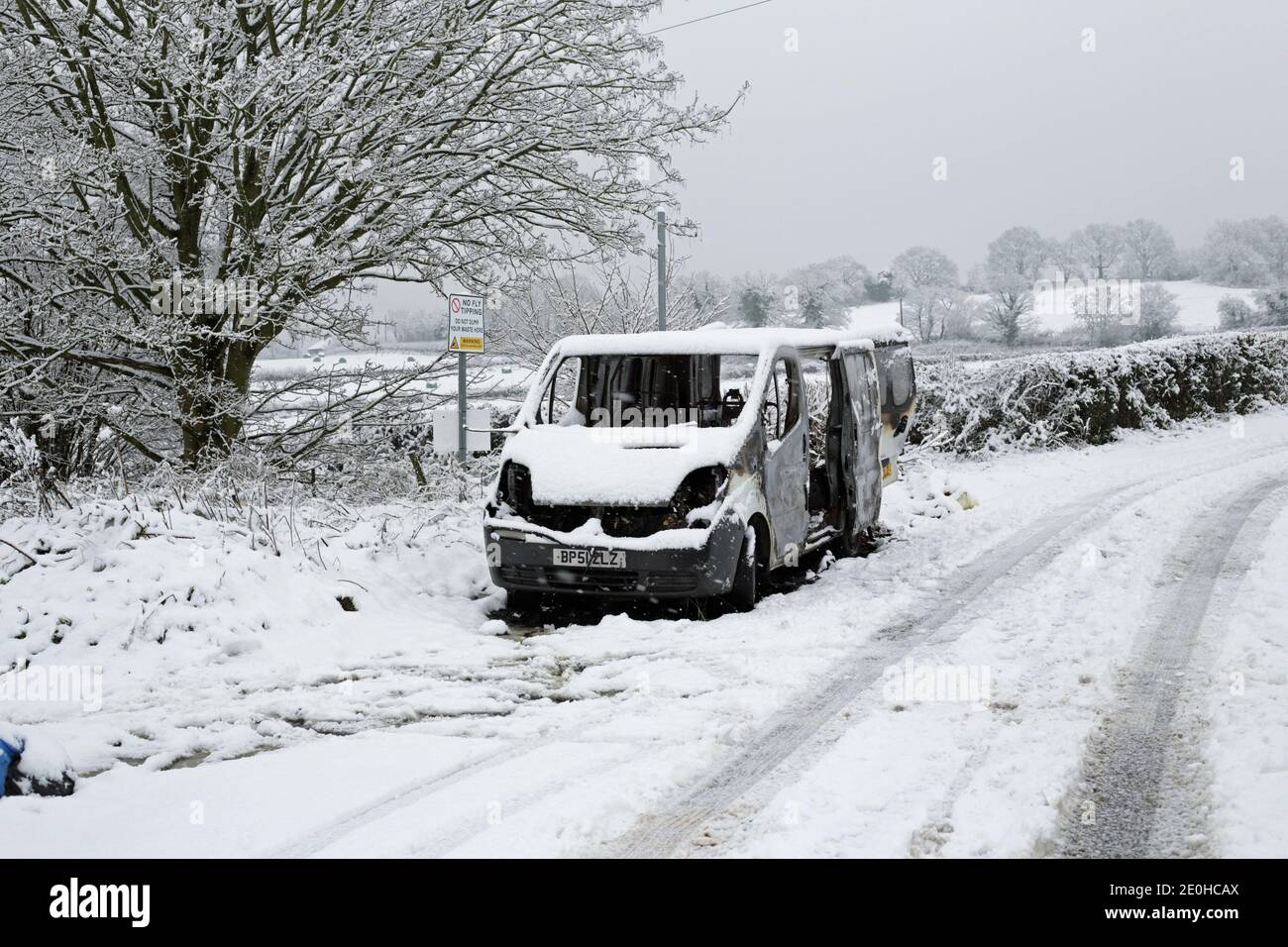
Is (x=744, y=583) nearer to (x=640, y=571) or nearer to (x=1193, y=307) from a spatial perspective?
(x=640, y=571)

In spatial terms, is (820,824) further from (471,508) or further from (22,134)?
(22,134)

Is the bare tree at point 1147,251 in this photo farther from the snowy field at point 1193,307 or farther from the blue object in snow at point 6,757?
the blue object in snow at point 6,757

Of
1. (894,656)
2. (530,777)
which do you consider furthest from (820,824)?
(894,656)

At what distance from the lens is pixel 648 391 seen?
9.37m

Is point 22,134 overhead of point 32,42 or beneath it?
beneath

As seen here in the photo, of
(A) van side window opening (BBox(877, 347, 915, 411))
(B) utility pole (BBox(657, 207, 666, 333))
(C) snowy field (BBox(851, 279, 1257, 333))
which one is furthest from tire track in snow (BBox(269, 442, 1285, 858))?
(C) snowy field (BBox(851, 279, 1257, 333))

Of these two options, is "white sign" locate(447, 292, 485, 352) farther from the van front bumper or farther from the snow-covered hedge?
the snow-covered hedge

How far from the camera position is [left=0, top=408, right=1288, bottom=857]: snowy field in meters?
4.10

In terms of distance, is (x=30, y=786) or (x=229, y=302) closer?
(x=30, y=786)

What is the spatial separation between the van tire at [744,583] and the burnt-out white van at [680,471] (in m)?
0.01

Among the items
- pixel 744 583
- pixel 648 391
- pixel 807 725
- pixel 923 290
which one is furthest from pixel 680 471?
pixel 923 290

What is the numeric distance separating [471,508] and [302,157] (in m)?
4.76

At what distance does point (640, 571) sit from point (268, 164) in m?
6.96

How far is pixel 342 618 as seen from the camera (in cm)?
754
